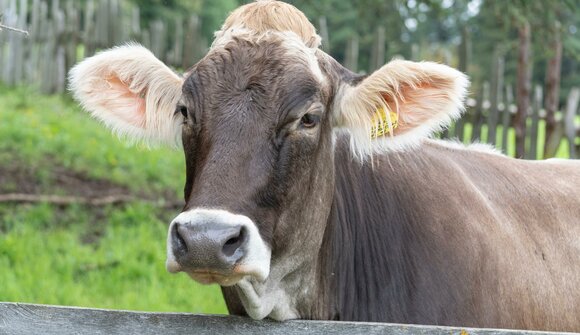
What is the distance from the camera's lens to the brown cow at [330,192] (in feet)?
10.8

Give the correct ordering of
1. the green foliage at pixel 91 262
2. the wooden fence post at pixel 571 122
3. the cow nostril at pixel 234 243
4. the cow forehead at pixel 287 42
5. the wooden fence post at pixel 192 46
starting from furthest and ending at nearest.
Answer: the wooden fence post at pixel 192 46 → the wooden fence post at pixel 571 122 → the green foliage at pixel 91 262 → the cow forehead at pixel 287 42 → the cow nostril at pixel 234 243

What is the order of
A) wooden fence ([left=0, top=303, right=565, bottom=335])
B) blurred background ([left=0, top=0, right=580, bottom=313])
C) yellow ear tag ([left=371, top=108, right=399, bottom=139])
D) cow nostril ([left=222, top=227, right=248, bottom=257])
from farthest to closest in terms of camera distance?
1. blurred background ([left=0, top=0, right=580, bottom=313])
2. yellow ear tag ([left=371, top=108, right=399, bottom=139])
3. cow nostril ([left=222, top=227, right=248, bottom=257])
4. wooden fence ([left=0, top=303, right=565, bottom=335])

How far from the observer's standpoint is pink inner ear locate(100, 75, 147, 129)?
405cm

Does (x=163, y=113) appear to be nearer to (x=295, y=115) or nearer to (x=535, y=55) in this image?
(x=295, y=115)

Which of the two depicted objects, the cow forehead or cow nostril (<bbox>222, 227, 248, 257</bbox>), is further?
the cow forehead

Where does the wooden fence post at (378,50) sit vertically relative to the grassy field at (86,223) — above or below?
above

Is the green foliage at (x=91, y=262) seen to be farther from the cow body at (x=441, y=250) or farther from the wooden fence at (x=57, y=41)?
the wooden fence at (x=57, y=41)

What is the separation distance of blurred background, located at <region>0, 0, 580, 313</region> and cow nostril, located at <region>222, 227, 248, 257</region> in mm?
2467

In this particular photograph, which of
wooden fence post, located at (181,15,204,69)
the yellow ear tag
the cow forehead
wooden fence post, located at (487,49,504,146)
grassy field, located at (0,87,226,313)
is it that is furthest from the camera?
wooden fence post, located at (181,15,204,69)

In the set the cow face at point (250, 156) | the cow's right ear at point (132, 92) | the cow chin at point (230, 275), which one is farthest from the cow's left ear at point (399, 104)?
the cow chin at point (230, 275)

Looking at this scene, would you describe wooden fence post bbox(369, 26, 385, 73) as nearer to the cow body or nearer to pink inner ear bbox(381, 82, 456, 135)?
the cow body

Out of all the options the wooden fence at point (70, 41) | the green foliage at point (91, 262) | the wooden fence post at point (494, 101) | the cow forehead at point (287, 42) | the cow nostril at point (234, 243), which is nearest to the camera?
the cow nostril at point (234, 243)

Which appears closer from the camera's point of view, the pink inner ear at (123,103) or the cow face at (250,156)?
the cow face at (250,156)

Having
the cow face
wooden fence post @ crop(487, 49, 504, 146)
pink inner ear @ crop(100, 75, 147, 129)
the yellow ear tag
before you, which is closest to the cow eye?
the cow face
